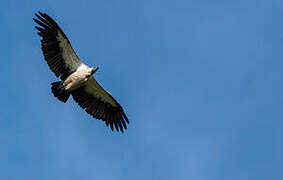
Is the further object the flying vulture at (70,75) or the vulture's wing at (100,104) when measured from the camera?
the vulture's wing at (100,104)

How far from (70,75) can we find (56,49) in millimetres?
1409

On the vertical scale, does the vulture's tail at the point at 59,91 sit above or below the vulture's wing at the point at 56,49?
below

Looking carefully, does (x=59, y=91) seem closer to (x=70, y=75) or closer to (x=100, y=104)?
(x=70, y=75)

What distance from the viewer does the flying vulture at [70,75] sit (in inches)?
1228

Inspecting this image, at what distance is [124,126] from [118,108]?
101 cm

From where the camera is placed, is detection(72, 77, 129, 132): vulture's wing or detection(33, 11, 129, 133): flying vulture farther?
detection(72, 77, 129, 132): vulture's wing

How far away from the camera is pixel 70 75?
104 feet

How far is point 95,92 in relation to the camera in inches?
1307

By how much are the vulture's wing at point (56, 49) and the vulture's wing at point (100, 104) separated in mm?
1288

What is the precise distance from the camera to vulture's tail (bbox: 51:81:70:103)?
103 ft

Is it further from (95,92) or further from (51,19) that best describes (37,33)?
(95,92)

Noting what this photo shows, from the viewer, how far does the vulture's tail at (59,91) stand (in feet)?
103

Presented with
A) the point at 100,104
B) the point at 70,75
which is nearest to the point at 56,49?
the point at 70,75

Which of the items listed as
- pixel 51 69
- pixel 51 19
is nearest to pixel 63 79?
pixel 51 69
